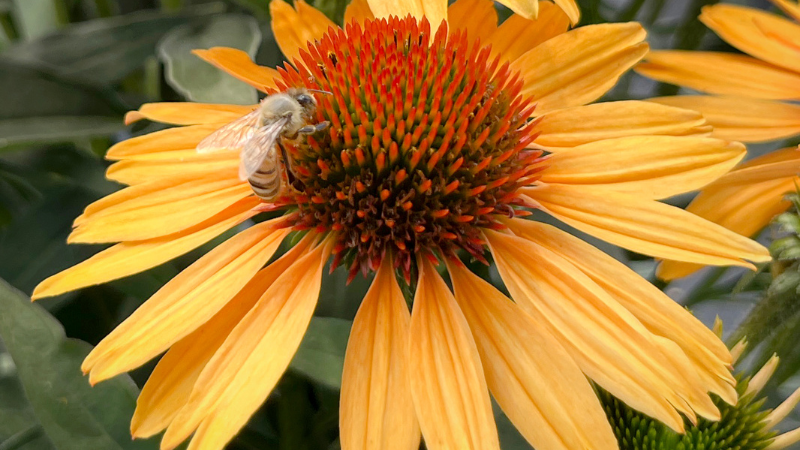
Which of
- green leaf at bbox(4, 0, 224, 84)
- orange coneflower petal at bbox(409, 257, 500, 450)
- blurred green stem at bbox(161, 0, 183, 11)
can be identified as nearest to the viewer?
orange coneflower petal at bbox(409, 257, 500, 450)

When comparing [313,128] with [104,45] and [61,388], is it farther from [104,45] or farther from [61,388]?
[104,45]

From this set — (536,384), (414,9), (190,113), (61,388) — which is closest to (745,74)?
(414,9)

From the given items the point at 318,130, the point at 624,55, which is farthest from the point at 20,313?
the point at 624,55

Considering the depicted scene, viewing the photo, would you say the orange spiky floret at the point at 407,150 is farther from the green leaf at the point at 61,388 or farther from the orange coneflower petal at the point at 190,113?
the green leaf at the point at 61,388

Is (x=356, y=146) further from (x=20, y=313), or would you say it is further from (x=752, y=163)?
(x=752, y=163)

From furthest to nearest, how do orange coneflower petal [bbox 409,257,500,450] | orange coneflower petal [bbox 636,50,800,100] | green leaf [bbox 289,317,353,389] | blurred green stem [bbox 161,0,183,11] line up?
blurred green stem [bbox 161,0,183,11], orange coneflower petal [bbox 636,50,800,100], green leaf [bbox 289,317,353,389], orange coneflower petal [bbox 409,257,500,450]

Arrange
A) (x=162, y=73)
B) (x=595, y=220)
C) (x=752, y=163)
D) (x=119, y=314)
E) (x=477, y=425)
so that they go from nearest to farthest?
1. (x=477, y=425)
2. (x=595, y=220)
3. (x=752, y=163)
4. (x=119, y=314)
5. (x=162, y=73)

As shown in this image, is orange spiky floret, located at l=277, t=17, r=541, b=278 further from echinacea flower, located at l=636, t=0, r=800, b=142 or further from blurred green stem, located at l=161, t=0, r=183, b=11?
blurred green stem, located at l=161, t=0, r=183, b=11

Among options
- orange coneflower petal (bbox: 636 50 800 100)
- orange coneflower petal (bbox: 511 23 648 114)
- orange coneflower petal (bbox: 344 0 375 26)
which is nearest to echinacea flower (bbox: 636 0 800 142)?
orange coneflower petal (bbox: 636 50 800 100)
